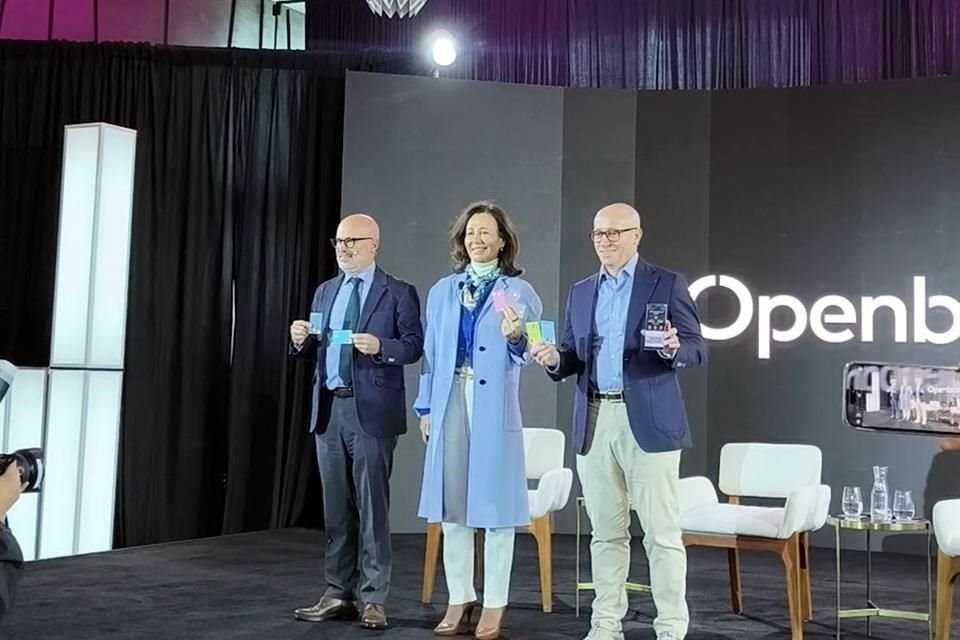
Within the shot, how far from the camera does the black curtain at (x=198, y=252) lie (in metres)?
7.07

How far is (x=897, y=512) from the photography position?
3.86 metres

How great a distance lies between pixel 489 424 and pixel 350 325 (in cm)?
72

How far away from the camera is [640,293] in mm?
3336

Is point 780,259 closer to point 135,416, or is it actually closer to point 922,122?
point 922,122

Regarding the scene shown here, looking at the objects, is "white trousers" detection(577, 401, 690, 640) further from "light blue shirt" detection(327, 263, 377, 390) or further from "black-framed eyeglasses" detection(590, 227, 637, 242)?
"light blue shirt" detection(327, 263, 377, 390)

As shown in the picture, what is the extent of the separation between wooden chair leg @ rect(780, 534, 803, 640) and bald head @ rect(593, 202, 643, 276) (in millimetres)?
1262

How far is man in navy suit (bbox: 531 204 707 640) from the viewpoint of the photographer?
10.6 ft

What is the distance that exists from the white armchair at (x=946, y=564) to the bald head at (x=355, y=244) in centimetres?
225

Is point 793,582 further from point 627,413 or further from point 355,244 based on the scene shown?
point 355,244

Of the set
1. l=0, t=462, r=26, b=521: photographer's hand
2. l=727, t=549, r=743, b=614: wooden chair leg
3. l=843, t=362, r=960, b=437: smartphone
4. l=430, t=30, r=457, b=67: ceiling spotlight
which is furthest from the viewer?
l=430, t=30, r=457, b=67: ceiling spotlight

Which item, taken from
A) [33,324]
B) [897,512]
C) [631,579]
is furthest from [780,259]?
A: [33,324]

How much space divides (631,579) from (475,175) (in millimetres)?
3252

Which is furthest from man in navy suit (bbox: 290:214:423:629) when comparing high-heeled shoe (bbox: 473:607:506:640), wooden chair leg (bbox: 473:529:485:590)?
wooden chair leg (bbox: 473:529:485:590)

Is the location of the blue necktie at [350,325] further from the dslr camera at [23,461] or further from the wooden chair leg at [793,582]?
the dslr camera at [23,461]
